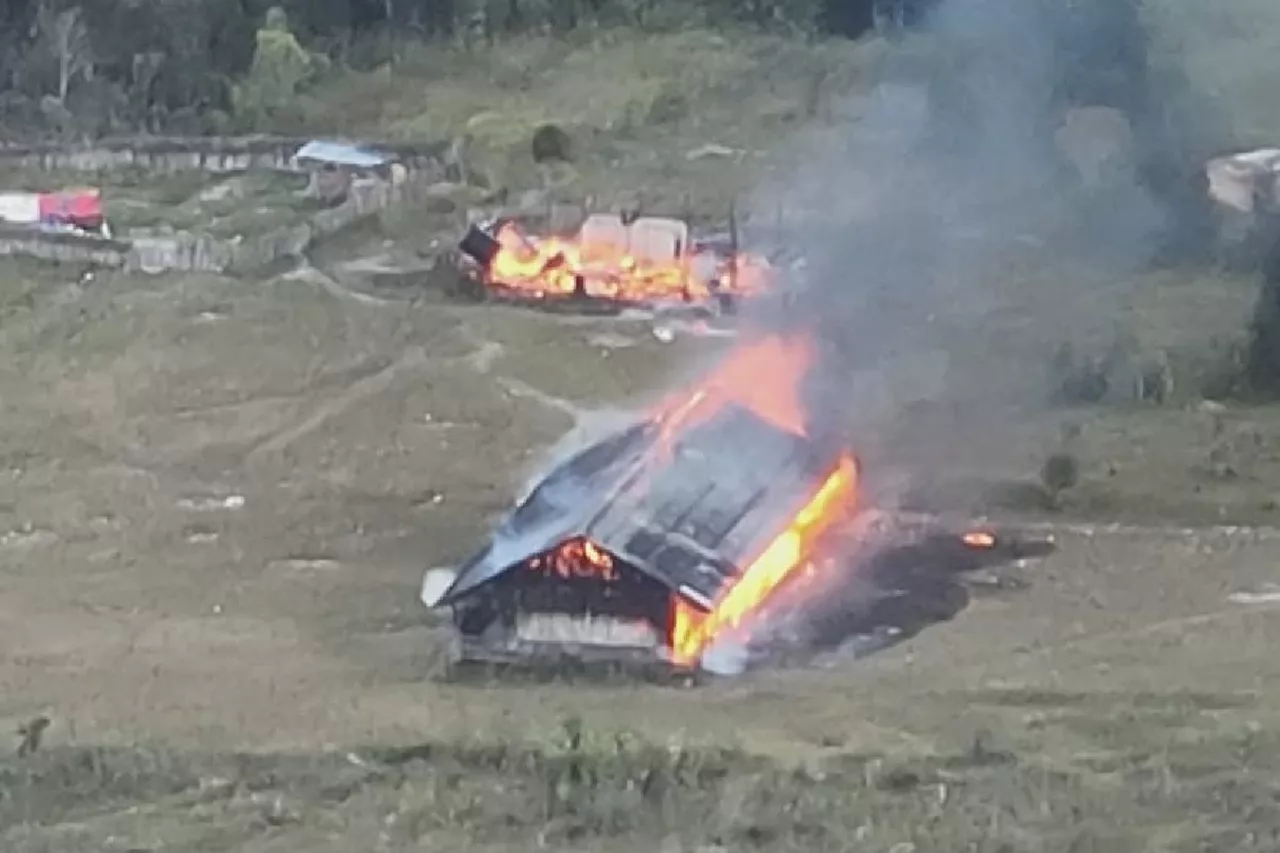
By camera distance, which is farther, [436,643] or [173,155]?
[173,155]

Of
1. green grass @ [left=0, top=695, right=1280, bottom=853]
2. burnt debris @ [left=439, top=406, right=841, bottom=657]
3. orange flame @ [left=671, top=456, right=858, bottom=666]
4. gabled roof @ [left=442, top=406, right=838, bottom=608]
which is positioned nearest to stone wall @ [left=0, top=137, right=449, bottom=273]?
gabled roof @ [left=442, top=406, right=838, bottom=608]

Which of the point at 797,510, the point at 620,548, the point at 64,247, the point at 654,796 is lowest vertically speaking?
the point at 64,247

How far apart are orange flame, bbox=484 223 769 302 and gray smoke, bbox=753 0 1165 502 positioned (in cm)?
78

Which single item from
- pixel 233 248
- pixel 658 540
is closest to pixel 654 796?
pixel 658 540

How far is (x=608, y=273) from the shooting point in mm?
30219

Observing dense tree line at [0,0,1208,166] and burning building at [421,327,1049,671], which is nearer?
burning building at [421,327,1049,671]

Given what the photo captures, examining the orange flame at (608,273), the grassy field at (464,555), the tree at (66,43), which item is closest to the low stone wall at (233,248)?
the grassy field at (464,555)

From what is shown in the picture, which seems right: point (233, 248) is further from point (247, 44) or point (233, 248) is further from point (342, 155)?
point (247, 44)

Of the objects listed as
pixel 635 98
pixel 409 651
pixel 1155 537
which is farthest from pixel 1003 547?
pixel 635 98

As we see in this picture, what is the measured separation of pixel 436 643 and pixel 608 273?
1027 cm

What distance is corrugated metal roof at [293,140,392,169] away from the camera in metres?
35.5

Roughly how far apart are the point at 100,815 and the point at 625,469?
6.12 meters

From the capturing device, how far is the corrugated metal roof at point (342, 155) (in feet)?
116

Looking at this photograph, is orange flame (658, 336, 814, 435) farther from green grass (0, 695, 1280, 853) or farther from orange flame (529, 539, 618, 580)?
green grass (0, 695, 1280, 853)
